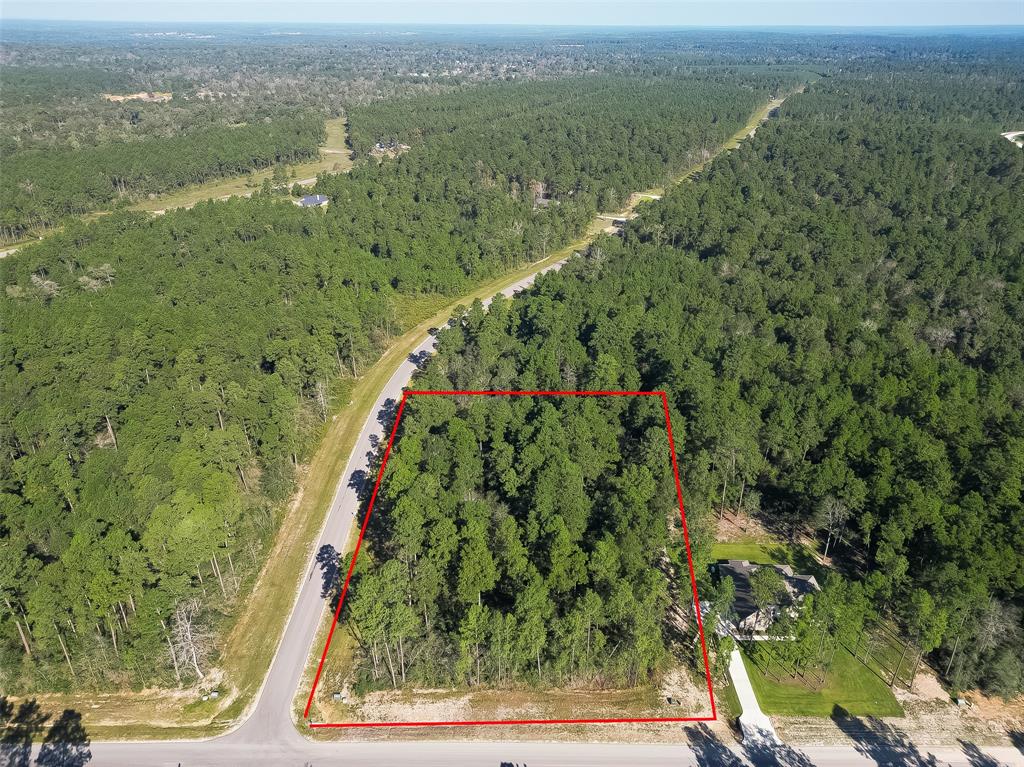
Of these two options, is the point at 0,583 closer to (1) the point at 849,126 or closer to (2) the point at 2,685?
(2) the point at 2,685

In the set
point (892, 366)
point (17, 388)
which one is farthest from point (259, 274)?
point (892, 366)

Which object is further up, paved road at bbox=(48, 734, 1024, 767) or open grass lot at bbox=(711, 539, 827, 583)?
open grass lot at bbox=(711, 539, 827, 583)

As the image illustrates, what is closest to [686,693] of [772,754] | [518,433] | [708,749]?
[708,749]

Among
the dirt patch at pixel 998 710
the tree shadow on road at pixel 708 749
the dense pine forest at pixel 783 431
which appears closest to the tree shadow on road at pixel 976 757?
the dirt patch at pixel 998 710

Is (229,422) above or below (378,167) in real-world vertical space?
below

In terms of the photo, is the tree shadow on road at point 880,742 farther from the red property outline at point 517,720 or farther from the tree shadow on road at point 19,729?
the tree shadow on road at point 19,729

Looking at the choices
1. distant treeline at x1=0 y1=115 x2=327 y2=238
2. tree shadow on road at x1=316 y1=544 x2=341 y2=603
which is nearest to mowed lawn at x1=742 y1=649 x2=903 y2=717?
tree shadow on road at x1=316 y1=544 x2=341 y2=603

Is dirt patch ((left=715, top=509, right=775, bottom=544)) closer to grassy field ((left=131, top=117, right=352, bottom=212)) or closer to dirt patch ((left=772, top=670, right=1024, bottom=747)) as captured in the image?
dirt patch ((left=772, top=670, right=1024, bottom=747))
